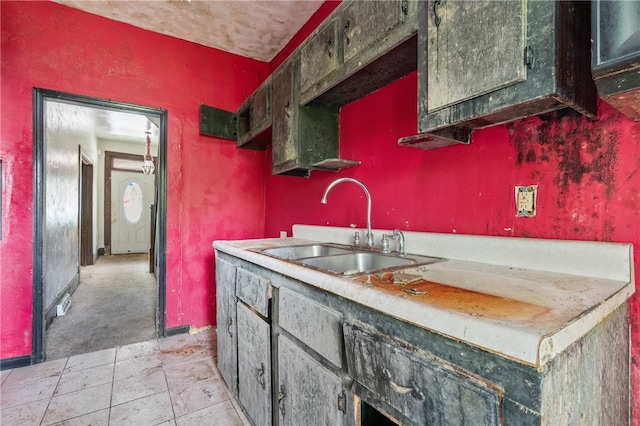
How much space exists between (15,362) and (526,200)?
3379mm

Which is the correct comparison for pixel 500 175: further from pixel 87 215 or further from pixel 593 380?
pixel 87 215

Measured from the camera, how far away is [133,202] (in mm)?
7414

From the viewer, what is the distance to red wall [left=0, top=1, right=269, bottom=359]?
215 cm

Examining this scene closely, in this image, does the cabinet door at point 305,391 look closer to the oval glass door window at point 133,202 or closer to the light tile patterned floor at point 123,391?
the light tile patterned floor at point 123,391

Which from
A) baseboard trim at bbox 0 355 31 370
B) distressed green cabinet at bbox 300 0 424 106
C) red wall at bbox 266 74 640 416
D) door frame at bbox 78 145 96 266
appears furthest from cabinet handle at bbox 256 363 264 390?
door frame at bbox 78 145 96 266

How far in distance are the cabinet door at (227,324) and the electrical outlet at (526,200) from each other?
4.70 ft

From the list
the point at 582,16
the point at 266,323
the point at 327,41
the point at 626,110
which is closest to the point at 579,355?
the point at 626,110

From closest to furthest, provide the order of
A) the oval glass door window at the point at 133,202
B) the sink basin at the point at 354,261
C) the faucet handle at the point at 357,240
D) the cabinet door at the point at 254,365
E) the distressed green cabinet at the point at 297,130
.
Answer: the cabinet door at the point at 254,365 < the sink basin at the point at 354,261 < the faucet handle at the point at 357,240 < the distressed green cabinet at the point at 297,130 < the oval glass door window at the point at 133,202

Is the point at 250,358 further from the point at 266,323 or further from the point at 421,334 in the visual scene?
the point at 421,334

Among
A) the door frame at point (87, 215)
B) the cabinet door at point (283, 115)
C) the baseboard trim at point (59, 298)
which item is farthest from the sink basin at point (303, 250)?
the door frame at point (87, 215)

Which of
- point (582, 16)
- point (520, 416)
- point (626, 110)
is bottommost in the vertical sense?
point (520, 416)

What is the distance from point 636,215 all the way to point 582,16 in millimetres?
599

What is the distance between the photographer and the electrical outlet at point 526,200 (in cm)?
108

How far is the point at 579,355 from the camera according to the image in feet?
2.02
